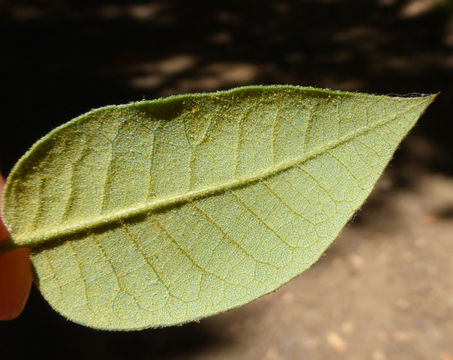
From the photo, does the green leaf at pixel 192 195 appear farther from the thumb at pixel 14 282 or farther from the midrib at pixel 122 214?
the thumb at pixel 14 282

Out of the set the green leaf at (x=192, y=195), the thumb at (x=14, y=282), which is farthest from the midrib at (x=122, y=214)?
the thumb at (x=14, y=282)

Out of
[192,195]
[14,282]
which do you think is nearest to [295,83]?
[14,282]

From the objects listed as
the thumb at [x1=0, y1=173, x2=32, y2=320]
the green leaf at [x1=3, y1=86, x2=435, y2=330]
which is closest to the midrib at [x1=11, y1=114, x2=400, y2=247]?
the green leaf at [x1=3, y1=86, x2=435, y2=330]

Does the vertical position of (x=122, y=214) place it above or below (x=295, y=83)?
above

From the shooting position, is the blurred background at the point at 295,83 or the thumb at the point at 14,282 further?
the blurred background at the point at 295,83

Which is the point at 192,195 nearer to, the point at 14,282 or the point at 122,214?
the point at 122,214

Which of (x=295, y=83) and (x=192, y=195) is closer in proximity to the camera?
(x=192, y=195)
